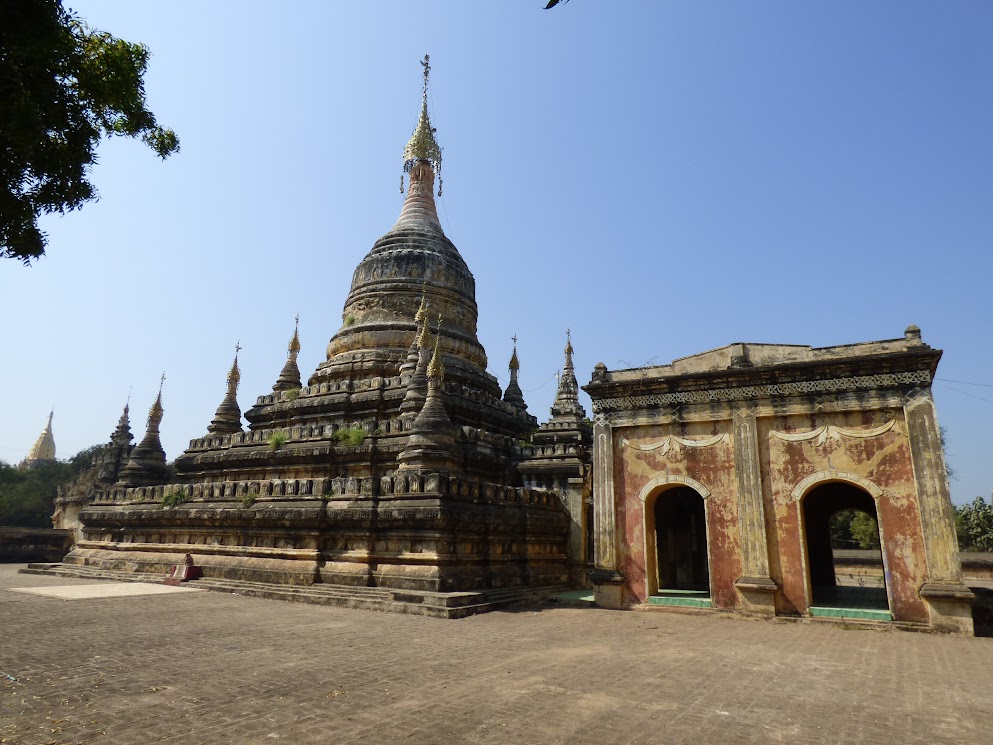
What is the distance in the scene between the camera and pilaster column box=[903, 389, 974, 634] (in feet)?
42.7

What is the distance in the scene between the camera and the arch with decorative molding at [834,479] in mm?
14422

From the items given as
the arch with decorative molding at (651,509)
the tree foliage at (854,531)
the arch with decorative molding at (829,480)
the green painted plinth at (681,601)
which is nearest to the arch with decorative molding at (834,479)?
the arch with decorative molding at (829,480)

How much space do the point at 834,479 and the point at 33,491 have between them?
65172 millimetres

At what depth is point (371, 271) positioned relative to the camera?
31.5 metres

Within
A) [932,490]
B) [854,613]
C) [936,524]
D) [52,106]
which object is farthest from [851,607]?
[52,106]

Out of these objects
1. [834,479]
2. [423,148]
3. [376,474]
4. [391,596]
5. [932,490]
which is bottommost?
[391,596]

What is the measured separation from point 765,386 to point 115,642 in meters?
14.7

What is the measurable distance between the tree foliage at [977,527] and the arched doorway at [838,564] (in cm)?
1397

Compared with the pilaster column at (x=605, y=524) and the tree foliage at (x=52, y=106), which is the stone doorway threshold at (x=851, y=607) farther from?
the tree foliage at (x=52, y=106)

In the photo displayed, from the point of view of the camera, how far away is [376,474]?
2191 cm

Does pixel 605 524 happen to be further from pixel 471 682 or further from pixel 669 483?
pixel 471 682

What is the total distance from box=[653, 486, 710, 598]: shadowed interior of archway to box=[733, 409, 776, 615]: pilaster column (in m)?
6.79

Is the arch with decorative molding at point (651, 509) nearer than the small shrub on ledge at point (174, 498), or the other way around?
the arch with decorative molding at point (651, 509)

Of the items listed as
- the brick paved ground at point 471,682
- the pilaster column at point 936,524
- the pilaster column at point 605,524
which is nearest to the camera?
the brick paved ground at point 471,682
